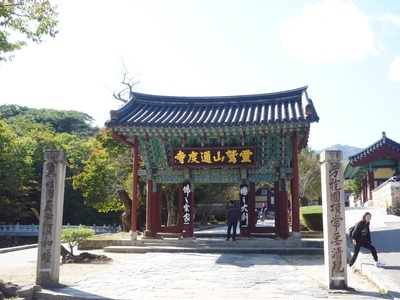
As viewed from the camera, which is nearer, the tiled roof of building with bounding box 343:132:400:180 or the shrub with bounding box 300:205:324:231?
the shrub with bounding box 300:205:324:231

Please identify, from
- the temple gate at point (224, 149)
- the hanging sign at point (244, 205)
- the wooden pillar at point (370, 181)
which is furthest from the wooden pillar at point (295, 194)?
the wooden pillar at point (370, 181)

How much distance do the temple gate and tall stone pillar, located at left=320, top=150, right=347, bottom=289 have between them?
716cm

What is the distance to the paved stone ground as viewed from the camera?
7352 millimetres

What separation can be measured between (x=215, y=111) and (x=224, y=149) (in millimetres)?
2645

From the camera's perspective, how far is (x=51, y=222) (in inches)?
334

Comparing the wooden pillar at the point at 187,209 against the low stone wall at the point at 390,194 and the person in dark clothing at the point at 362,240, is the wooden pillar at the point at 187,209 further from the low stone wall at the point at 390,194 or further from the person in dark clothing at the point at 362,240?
the low stone wall at the point at 390,194

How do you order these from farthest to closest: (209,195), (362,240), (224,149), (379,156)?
(209,195)
(379,156)
(224,149)
(362,240)

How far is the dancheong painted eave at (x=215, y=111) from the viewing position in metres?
16.0

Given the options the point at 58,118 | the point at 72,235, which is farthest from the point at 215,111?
the point at 58,118

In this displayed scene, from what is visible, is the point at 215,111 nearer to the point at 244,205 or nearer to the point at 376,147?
the point at 244,205

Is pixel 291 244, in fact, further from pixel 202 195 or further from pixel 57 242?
pixel 202 195

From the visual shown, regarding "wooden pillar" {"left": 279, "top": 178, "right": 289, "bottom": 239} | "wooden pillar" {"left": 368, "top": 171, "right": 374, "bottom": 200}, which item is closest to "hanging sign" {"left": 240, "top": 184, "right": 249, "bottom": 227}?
"wooden pillar" {"left": 279, "top": 178, "right": 289, "bottom": 239}

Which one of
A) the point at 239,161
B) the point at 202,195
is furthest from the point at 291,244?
the point at 202,195

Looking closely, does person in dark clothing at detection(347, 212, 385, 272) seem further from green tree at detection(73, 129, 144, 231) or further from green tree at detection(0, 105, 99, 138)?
green tree at detection(0, 105, 99, 138)
